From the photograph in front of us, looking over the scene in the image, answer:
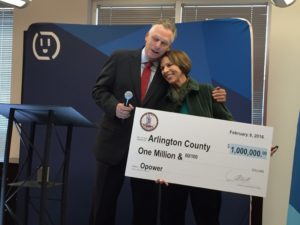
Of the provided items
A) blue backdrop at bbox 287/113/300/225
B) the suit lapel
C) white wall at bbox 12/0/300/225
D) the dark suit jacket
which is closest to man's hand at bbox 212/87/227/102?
the dark suit jacket

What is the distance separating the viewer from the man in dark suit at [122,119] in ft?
7.84

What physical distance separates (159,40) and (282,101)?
1.97 m

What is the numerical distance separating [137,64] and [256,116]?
6.45 feet

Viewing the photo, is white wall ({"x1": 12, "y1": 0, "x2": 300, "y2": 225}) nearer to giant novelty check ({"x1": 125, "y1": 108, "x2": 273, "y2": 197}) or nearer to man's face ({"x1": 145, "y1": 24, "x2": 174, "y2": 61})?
giant novelty check ({"x1": 125, "y1": 108, "x2": 273, "y2": 197})

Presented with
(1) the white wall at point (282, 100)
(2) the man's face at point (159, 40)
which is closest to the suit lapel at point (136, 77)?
(2) the man's face at point (159, 40)

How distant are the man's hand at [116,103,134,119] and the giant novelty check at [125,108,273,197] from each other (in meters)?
0.09

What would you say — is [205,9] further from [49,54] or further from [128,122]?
[128,122]

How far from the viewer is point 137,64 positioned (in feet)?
7.99

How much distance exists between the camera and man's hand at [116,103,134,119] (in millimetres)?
2260

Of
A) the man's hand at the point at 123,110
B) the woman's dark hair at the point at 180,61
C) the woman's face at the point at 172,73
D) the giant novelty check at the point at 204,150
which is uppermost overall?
the woman's dark hair at the point at 180,61

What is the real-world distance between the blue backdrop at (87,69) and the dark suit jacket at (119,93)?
3.29 feet

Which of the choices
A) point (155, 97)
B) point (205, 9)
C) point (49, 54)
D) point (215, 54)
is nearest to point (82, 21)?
point (49, 54)

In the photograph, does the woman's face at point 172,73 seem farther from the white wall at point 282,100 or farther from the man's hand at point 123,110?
the white wall at point 282,100

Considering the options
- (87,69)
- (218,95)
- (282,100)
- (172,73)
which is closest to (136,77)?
(172,73)
